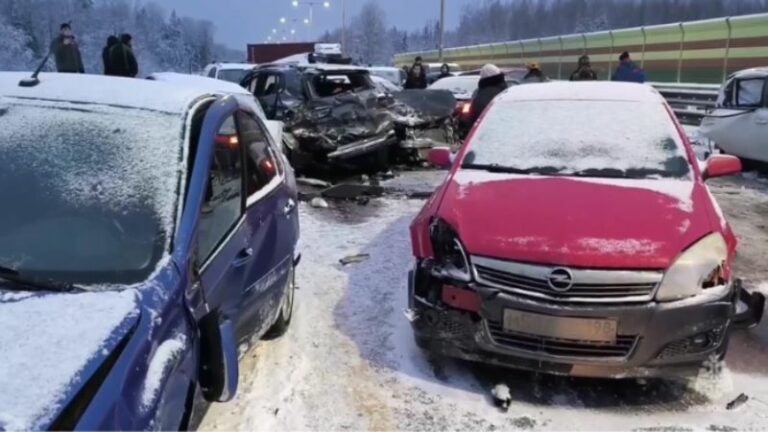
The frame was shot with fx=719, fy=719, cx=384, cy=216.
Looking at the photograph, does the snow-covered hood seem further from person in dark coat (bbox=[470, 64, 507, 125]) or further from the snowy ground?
person in dark coat (bbox=[470, 64, 507, 125])

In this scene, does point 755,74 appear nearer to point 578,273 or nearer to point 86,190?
point 578,273

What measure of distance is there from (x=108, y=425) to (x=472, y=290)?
214cm

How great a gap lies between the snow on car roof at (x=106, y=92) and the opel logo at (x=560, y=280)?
1.90 metres

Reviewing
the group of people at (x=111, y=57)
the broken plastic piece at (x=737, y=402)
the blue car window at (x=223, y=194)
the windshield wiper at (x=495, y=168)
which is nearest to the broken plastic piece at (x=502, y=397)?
the broken plastic piece at (x=737, y=402)

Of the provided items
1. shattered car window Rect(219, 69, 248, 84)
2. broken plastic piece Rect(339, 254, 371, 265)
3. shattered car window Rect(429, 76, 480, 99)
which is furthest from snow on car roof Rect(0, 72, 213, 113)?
shattered car window Rect(219, 69, 248, 84)

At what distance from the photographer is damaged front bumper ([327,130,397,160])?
9891 millimetres

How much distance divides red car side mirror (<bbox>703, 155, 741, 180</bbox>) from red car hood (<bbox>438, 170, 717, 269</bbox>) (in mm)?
564

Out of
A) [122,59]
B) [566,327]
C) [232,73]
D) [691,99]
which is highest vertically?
[122,59]

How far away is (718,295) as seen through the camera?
11.7ft

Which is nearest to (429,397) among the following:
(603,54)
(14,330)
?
(14,330)

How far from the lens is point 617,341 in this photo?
3.50 m

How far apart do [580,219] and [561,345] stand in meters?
0.68

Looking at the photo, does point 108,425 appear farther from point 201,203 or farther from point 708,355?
point 708,355

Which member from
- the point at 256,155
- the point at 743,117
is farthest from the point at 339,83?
the point at 256,155
